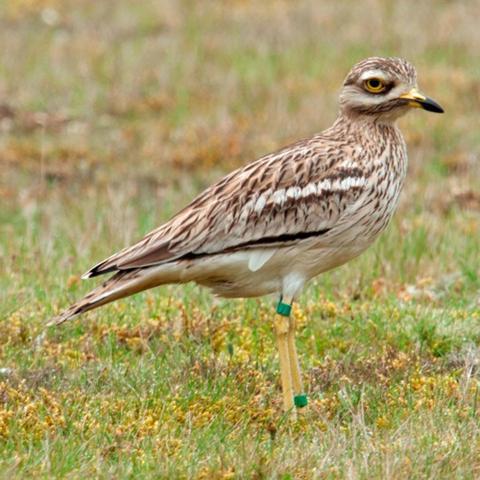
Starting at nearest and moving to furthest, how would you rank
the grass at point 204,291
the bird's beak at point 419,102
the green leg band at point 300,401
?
1. the grass at point 204,291
2. the green leg band at point 300,401
3. the bird's beak at point 419,102

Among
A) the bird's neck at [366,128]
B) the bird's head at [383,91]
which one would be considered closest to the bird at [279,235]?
the bird's neck at [366,128]

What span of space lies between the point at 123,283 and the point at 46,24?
13.8 meters

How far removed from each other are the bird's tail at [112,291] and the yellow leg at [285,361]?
0.79 metres

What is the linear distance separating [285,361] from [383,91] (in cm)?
173

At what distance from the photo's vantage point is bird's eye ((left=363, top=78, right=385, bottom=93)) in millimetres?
8094

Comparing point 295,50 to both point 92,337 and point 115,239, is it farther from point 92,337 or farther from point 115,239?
point 92,337

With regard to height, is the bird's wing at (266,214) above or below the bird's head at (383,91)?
below

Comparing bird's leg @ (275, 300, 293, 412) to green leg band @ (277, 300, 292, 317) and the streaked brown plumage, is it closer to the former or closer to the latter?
green leg band @ (277, 300, 292, 317)

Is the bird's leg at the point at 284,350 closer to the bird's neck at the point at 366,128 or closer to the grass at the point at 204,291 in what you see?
the grass at the point at 204,291

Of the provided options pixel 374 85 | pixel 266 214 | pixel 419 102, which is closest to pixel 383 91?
pixel 374 85

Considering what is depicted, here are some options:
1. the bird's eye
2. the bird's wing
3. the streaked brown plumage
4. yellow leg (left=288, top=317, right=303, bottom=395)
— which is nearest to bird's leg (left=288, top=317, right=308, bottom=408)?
yellow leg (left=288, top=317, right=303, bottom=395)

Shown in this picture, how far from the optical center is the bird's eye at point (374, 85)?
809 centimetres

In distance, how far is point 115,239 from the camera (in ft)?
37.0

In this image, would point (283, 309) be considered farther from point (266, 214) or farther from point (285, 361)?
point (266, 214)
